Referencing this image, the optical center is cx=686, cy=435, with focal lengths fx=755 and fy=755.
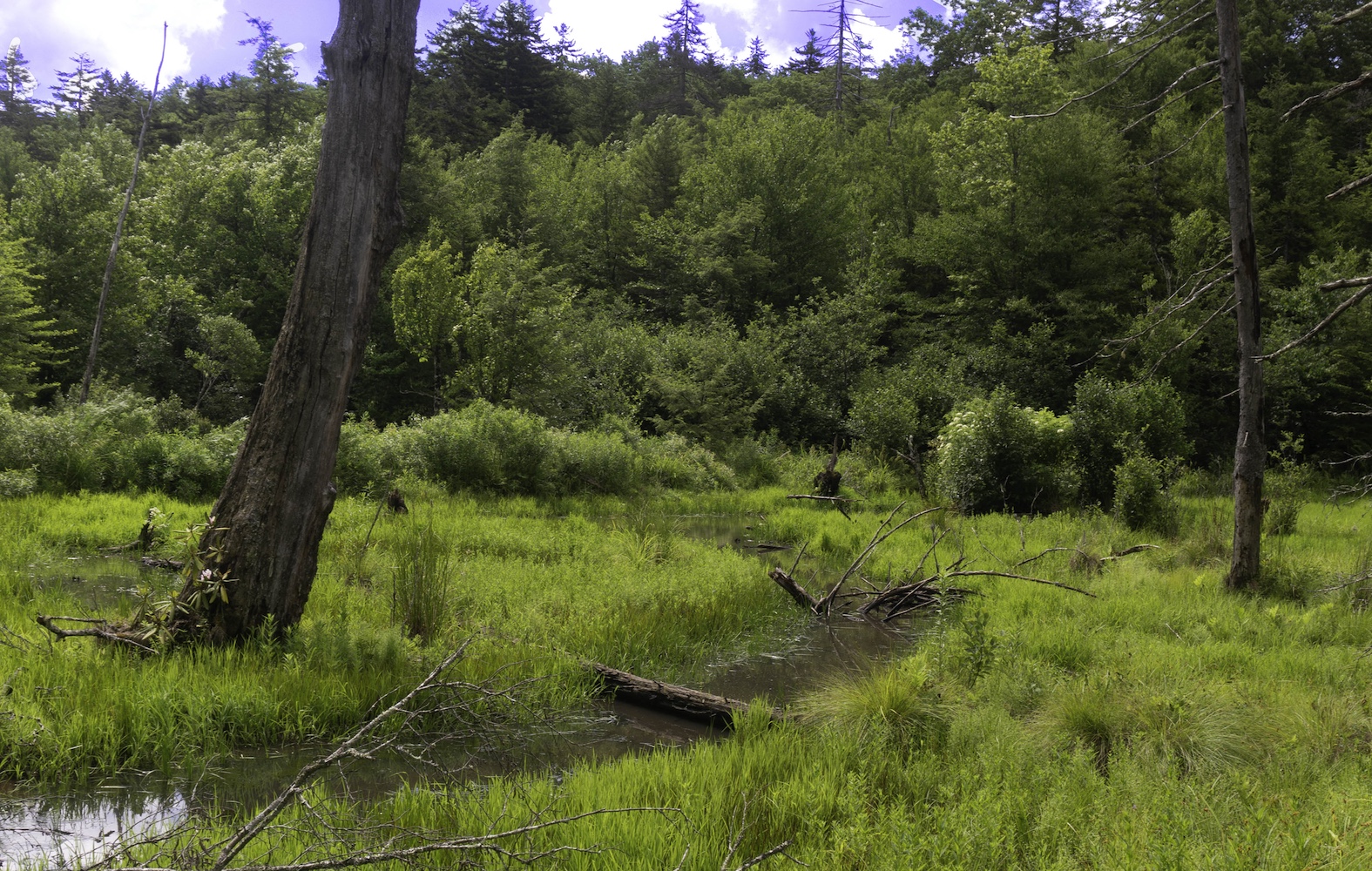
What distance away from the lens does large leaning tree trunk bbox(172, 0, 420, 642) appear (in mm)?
5457

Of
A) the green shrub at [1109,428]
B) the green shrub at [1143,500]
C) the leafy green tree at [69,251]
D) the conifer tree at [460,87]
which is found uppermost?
the conifer tree at [460,87]

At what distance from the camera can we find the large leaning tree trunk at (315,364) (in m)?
5.46

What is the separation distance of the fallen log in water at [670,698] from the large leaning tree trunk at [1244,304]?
6.71 m

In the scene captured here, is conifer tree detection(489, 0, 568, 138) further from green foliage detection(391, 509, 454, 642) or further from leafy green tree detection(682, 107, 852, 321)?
green foliage detection(391, 509, 454, 642)

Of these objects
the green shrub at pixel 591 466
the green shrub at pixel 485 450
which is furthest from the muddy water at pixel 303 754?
the green shrub at pixel 591 466

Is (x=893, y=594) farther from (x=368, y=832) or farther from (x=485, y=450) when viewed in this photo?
(x=485, y=450)

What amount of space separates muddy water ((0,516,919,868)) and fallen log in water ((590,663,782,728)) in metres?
0.08

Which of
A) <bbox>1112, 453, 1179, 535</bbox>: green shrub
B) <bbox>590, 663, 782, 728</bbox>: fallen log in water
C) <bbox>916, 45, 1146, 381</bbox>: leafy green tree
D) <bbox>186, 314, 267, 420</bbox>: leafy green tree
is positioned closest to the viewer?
<bbox>590, 663, 782, 728</bbox>: fallen log in water

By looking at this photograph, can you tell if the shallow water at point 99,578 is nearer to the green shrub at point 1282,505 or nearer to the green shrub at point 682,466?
the green shrub at point 682,466

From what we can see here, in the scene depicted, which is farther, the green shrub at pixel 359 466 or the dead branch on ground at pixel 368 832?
the green shrub at pixel 359 466

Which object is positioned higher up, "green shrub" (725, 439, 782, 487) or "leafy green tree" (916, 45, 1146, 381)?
"leafy green tree" (916, 45, 1146, 381)

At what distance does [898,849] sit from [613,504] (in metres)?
12.2

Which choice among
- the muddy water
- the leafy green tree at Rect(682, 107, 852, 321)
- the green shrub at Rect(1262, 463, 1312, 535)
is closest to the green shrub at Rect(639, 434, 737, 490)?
the muddy water

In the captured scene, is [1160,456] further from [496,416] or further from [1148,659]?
[496,416]
